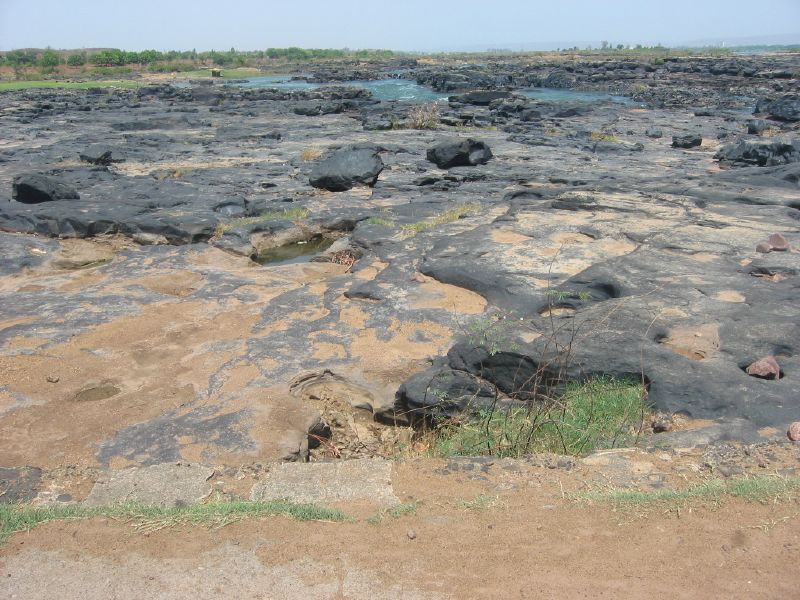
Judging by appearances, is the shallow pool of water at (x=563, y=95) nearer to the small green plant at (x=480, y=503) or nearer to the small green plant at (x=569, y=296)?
the small green plant at (x=569, y=296)

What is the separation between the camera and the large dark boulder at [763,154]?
14.9m

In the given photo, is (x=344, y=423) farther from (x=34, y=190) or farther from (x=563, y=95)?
(x=563, y=95)

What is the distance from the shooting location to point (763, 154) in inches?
589

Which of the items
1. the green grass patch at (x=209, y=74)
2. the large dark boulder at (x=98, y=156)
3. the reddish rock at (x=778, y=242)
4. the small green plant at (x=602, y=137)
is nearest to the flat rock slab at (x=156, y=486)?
the reddish rock at (x=778, y=242)

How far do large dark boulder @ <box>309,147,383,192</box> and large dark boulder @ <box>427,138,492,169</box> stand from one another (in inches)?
89.9

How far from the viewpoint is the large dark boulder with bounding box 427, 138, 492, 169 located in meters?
Result: 15.5

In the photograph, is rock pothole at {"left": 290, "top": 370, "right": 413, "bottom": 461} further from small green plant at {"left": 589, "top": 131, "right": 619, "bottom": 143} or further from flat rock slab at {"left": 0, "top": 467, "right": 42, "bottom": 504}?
small green plant at {"left": 589, "top": 131, "right": 619, "bottom": 143}

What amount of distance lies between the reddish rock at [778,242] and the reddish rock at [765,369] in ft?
10.8

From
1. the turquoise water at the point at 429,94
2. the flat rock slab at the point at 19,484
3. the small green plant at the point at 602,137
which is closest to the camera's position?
the flat rock slab at the point at 19,484

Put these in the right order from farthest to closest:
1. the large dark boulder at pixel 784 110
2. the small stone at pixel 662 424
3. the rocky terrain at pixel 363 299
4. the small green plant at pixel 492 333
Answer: the large dark boulder at pixel 784 110, the small green plant at pixel 492 333, the rocky terrain at pixel 363 299, the small stone at pixel 662 424

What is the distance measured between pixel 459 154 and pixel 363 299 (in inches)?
357

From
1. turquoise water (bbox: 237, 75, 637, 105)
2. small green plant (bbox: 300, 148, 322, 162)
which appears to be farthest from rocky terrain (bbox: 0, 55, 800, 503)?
turquoise water (bbox: 237, 75, 637, 105)

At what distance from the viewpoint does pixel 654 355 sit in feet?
17.4

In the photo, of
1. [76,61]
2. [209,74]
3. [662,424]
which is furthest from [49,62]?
[662,424]
